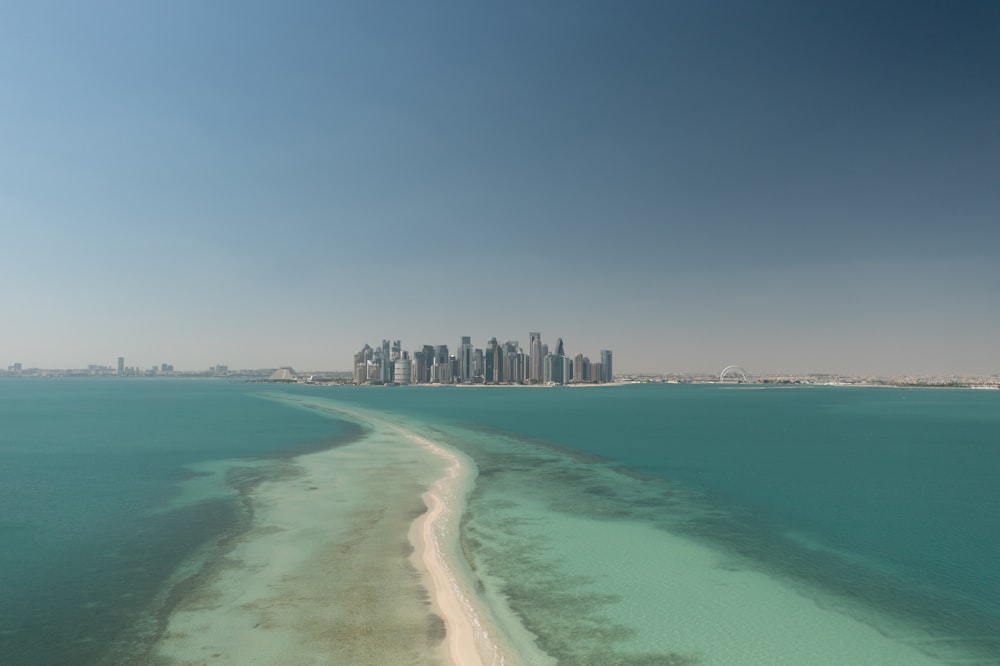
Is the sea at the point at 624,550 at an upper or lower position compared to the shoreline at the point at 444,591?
lower

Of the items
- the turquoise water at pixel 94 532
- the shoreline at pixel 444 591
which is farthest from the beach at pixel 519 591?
the turquoise water at pixel 94 532

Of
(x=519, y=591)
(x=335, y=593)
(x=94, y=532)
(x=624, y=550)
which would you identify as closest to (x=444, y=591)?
(x=519, y=591)

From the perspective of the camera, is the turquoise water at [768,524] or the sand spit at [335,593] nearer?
the sand spit at [335,593]

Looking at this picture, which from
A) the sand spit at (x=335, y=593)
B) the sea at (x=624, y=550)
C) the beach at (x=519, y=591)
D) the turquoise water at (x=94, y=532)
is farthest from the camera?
the turquoise water at (x=94, y=532)

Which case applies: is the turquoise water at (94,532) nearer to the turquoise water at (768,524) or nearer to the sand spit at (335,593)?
the sand spit at (335,593)

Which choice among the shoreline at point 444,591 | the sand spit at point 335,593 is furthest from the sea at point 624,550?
the sand spit at point 335,593

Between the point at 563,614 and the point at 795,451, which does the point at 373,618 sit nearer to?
the point at 563,614

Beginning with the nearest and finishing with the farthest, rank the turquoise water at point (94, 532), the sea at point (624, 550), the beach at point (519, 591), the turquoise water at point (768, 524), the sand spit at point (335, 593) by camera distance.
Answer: the sand spit at point (335, 593)
the beach at point (519, 591)
the sea at point (624, 550)
the turquoise water at point (94, 532)
the turquoise water at point (768, 524)

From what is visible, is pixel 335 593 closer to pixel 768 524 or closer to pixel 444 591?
pixel 444 591

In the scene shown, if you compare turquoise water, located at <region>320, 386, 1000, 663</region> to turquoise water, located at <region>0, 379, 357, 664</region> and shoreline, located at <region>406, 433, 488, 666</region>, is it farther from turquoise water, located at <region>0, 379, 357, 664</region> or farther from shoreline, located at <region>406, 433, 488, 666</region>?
turquoise water, located at <region>0, 379, 357, 664</region>
